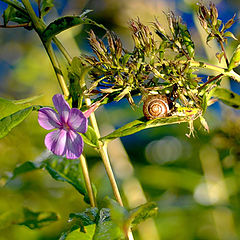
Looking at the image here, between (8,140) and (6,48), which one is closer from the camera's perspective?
(8,140)

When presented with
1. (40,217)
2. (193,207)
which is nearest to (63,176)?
(40,217)

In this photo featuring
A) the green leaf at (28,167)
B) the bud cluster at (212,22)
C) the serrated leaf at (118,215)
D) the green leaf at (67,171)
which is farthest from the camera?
the green leaf at (28,167)

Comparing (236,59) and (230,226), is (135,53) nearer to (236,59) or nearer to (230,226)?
(236,59)

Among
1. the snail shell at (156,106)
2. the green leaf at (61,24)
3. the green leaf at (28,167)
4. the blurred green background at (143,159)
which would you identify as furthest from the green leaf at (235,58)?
the green leaf at (28,167)

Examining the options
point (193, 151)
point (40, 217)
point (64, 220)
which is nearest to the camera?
point (40, 217)

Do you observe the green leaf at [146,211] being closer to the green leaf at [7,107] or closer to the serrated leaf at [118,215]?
the serrated leaf at [118,215]

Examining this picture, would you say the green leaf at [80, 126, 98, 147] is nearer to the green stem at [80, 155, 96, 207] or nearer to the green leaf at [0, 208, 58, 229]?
the green stem at [80, 155, 96, 207]

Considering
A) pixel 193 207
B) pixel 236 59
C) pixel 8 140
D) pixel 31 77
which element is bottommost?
pixel 193 207
